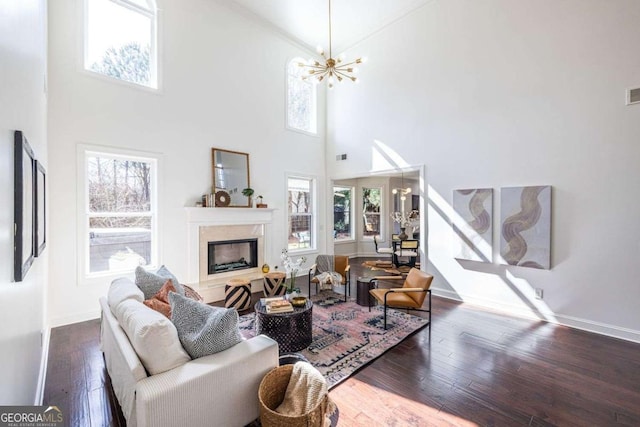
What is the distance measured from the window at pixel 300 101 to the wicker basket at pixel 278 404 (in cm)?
548

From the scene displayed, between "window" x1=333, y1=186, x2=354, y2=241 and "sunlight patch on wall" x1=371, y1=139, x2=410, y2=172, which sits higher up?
"sunlight patch on wall" x1=371, y1=139, x2=410, y2=172

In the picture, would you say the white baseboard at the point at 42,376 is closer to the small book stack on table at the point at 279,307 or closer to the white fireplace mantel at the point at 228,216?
the small book stack on table at the point at 279,307

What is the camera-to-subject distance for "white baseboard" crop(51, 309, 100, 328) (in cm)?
368

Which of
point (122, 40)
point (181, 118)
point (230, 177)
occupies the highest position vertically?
point (122, 40)

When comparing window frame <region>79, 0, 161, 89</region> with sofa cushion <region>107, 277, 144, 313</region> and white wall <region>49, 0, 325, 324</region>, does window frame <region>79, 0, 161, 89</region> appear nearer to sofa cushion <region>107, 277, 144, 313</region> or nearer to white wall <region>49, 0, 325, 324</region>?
white wall <region>49, 0, 325, 324</region>

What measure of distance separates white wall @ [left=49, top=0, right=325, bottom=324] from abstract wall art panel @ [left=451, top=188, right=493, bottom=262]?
3537 mm

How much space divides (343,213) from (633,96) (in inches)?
269

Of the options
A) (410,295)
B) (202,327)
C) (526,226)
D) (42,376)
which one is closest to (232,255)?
(42,376)

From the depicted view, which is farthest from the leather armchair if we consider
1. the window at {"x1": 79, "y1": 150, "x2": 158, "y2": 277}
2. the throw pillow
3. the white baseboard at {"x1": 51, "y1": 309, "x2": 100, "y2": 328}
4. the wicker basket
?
the white baseboard at {"x1": 51, "y1": 309, "x2": 100, "y2": 328}

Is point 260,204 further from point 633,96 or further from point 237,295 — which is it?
point 633,96

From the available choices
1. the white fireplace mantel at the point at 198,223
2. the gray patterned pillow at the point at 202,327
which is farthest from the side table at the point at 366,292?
the gray patterned pillow at the point at 202,327

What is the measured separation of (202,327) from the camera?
1944mm

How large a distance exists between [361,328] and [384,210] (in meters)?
6.48

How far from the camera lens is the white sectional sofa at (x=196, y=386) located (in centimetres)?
154
